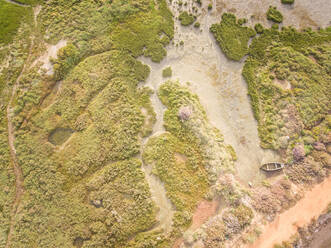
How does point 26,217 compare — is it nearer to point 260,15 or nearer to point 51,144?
point 51,144

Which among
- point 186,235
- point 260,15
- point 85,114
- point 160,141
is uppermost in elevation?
point 260,15

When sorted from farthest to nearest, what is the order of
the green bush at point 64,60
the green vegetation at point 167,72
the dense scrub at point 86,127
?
the green vegetation at point 167,72 → the green bush at point 64,60 → the dense scrub at point 86,127

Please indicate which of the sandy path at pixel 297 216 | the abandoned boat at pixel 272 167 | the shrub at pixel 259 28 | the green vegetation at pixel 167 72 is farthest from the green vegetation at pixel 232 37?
the sandy path at pixel 297 216

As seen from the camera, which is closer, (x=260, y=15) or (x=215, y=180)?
(x=215, y=180)

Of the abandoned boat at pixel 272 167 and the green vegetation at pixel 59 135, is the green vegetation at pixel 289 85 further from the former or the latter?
the green vegetation at pixel 59 135

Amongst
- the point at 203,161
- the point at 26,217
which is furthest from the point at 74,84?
the point at 203,161

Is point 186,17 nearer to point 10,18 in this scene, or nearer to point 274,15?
point 274,15
